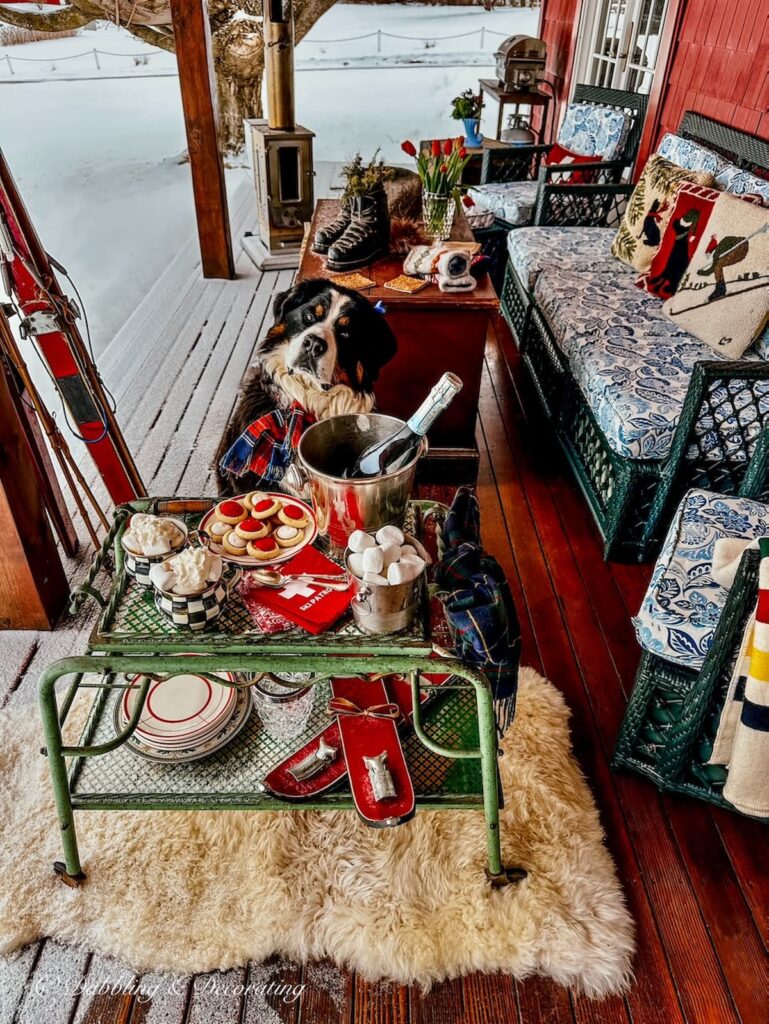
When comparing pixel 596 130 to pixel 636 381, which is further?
pixel 596 130

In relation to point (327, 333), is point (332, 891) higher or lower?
lower

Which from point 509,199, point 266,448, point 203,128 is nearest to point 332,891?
point 266,448

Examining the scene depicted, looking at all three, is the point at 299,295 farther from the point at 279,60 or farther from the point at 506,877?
the point at 279,60

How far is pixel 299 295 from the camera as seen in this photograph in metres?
1.70

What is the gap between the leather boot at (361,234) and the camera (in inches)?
95.0

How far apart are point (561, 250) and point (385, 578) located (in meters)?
2.61

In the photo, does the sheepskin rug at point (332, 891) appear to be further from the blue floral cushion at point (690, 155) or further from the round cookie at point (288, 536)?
the blue floral cushion at point (690, 155)

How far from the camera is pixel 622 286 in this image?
9.24 ft

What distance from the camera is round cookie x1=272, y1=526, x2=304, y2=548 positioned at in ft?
4.08

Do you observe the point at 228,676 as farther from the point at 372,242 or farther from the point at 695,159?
the point at 695,159

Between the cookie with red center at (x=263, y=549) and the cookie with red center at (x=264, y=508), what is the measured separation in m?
0.06

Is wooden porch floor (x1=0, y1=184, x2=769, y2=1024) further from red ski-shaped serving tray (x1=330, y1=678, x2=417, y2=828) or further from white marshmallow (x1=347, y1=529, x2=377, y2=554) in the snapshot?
white marshmallow (x1=347, y1=529, x2=377, y2=554)

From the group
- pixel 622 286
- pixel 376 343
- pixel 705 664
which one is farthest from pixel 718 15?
pixel 705 664

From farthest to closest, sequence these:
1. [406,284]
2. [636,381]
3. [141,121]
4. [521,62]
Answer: [141,121]
[521,62]
[406,284]
[636,381]
